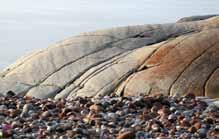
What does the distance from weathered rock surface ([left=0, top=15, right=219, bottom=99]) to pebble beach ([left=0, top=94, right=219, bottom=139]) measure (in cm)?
307

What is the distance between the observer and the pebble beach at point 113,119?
9.91m

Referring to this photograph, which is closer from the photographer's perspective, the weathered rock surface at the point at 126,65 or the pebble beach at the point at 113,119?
the pebble beach at the point at 113,119

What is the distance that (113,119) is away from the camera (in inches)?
439

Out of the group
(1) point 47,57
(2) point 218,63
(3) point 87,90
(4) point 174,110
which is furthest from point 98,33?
(4) point 174,110

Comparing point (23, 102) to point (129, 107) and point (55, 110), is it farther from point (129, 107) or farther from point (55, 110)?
point (129, 107)

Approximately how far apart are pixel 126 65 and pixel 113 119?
6933mm

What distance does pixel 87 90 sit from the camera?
56.6 ft

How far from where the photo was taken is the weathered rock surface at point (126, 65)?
16484mm

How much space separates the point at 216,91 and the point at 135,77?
7.82 ft

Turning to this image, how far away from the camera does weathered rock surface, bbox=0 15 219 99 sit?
1648 centimetres

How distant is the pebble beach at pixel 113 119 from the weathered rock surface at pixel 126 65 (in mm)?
3075

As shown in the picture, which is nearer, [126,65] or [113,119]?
[113,119]

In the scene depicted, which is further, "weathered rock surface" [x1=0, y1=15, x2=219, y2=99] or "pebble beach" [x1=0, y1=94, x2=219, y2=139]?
"weathered rock surface" [x1=0, y1=15, x2=219, y2=99]

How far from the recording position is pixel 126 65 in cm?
1800
